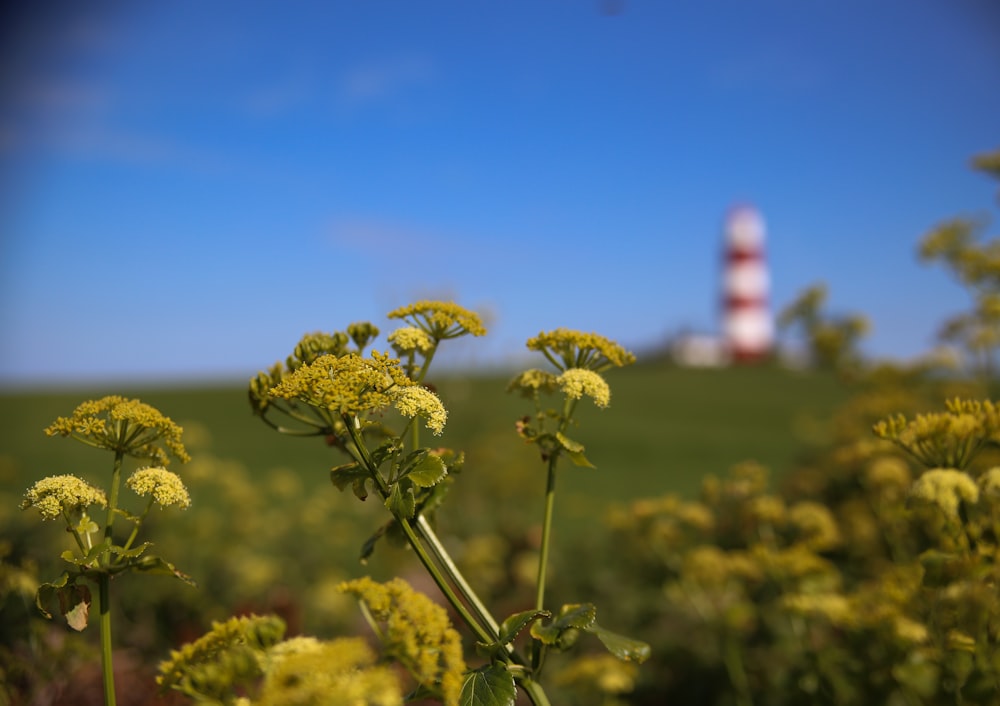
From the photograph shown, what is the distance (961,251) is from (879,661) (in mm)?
2283

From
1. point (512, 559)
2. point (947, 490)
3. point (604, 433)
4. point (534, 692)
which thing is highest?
point (947, 490)

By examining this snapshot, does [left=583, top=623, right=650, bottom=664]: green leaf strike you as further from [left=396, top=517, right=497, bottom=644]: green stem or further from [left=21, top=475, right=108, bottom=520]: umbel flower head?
[left=21, top=475, right=108, bottom=520]: umbel flower head

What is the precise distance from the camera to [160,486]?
1525mm

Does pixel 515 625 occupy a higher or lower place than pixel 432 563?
lower

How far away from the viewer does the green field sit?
400 inches

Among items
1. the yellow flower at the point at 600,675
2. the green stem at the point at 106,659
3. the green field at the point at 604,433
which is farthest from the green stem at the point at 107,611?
the green field at the point at 604,433

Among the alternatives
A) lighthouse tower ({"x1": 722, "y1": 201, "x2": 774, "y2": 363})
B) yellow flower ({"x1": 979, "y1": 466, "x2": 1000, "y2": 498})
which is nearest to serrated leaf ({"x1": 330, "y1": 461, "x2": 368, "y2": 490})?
yellow flower ({"x1": 979, "y1": 466, "x2": 1000, "y2": 498})

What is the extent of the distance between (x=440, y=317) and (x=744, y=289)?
178 feet

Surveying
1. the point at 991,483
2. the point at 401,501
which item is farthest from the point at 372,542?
the point at 991,483

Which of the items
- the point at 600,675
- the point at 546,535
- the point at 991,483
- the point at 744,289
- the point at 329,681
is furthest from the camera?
Answer: the point at 744,289

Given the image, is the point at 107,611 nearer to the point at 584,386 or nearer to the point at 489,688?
the point at 489,688

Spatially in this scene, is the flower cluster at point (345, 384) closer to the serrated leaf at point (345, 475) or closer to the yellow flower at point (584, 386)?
the serrated leaf at point (345, 475)

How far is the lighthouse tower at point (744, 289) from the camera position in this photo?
53.1m

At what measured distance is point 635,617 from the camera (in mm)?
5613
